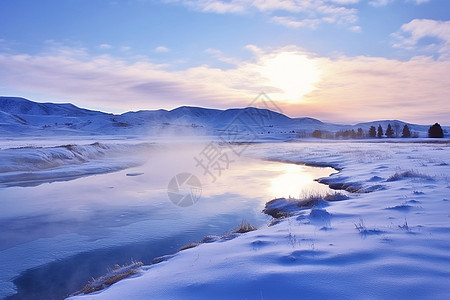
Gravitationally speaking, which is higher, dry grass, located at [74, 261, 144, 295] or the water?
dry grass, located at [74, 261, 144, 295]

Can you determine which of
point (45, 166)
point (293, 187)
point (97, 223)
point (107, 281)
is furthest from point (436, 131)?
point (107, 281)

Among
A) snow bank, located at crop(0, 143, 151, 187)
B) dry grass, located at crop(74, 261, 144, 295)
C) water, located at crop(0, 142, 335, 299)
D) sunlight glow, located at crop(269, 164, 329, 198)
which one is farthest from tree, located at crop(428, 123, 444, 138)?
dry grass, located at crop(74, 261, 144, 295)

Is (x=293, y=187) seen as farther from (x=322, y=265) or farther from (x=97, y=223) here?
(x=322, y=265)

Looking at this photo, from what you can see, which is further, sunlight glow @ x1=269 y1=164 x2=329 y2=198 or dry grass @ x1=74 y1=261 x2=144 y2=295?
sunlight glow @ x1=269 y1=164 x2=329 y2=198

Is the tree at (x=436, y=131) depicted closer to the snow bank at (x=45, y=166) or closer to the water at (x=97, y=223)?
the water at (x=97, y=223)

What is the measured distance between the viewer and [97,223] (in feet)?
41.0

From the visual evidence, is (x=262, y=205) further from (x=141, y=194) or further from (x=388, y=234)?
(x=388, y=234)

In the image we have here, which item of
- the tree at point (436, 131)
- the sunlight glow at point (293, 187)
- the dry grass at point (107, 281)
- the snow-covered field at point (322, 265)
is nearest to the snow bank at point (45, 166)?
the sunlight glow at point (293, 187)

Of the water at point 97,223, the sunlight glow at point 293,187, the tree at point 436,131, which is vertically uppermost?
the tree at point 436,131

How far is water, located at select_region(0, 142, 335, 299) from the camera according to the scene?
8.26m

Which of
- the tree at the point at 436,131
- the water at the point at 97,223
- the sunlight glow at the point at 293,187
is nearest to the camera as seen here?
the water at the point at 97,223

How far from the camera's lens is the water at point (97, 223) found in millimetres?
8258

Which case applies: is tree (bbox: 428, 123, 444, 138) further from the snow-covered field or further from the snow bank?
the snow-covered field

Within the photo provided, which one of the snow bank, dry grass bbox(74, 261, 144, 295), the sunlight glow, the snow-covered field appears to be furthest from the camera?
the snow bank
